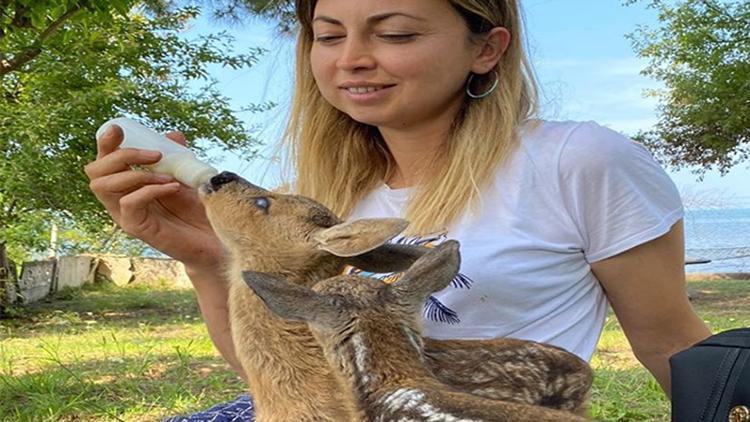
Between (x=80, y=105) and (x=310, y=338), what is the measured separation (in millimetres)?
8006

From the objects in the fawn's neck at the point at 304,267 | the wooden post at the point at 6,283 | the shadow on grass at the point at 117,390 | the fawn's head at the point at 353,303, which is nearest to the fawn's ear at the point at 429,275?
the fawn's head at the point at 353,303

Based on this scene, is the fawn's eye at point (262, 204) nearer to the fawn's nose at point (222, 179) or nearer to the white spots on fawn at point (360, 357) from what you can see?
the fawn's nose at point (222, 179)

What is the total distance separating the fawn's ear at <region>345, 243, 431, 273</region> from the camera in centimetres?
144

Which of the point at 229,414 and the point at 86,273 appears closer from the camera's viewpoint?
the point at 229,414

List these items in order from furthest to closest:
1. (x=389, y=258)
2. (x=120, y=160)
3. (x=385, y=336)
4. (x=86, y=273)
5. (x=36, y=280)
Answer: (x=86, y=273)
(x=36, y=280)
(x=120, y=160)
(x=389, y=258)
(x=385, y=336)

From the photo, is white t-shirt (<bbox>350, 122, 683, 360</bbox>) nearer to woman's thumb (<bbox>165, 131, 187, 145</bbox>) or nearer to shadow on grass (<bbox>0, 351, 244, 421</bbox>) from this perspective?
woman's thumb (<bbox>165, 131, 187, 145</bbox>)

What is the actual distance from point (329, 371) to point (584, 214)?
31.8 inches

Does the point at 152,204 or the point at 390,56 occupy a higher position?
the point at 390,56

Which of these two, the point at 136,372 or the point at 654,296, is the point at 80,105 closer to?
the point at 136,372

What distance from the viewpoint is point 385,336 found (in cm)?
114

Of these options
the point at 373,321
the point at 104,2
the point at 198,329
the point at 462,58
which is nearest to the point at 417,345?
the point at 373,321

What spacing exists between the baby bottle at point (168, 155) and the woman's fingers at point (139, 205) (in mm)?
37

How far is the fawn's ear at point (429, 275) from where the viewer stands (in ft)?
3.99

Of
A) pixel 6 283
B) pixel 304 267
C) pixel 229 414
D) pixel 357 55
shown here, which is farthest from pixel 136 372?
pixel 6 283
